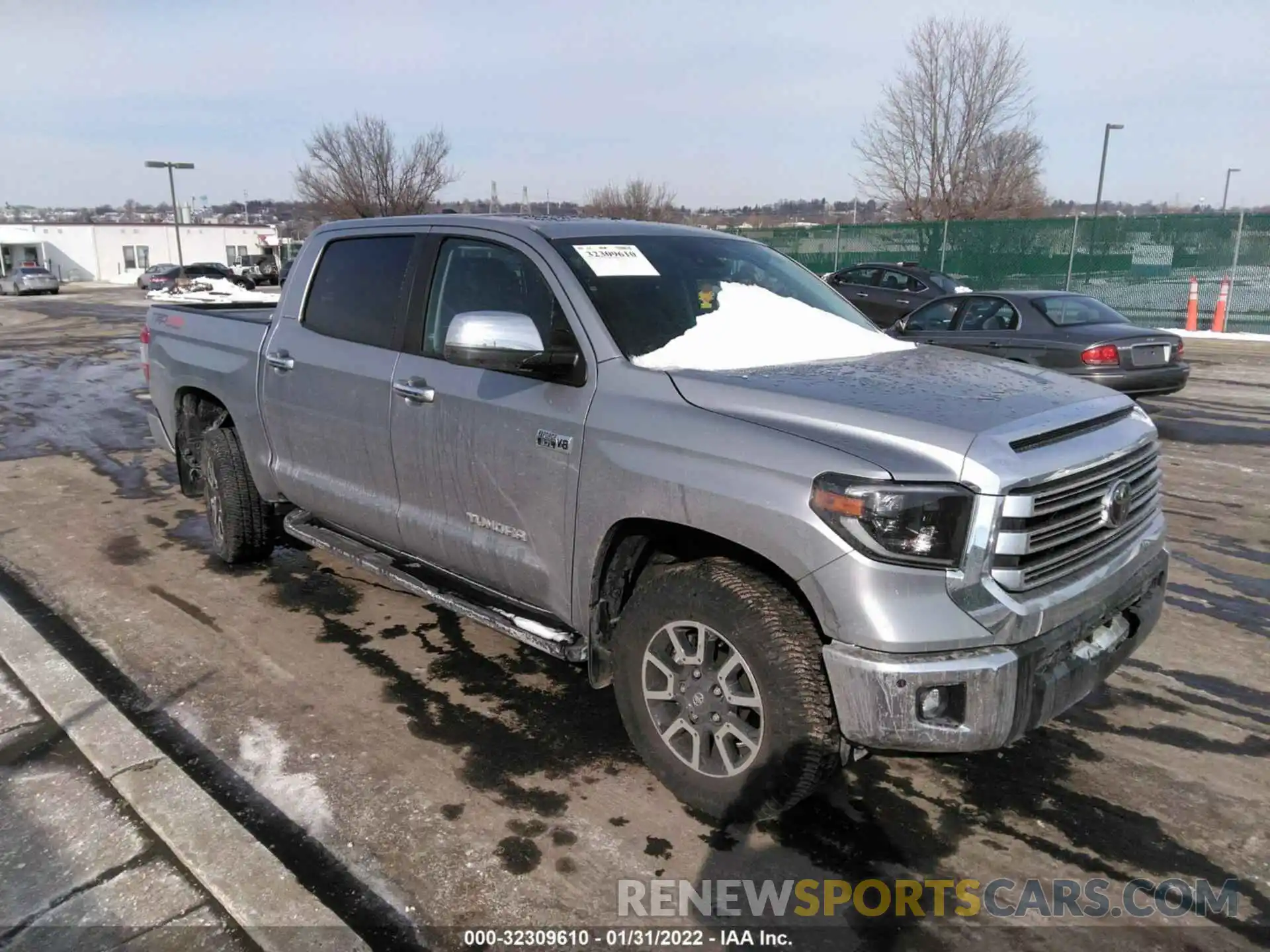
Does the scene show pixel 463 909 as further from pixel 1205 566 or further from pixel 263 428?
pixel 1205 566

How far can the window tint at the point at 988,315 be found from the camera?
413 inches

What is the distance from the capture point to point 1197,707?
391 centimetres

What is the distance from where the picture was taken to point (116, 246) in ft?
237

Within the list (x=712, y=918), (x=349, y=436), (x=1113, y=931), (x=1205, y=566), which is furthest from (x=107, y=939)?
(x=1205, y=566)

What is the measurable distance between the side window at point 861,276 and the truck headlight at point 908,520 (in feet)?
49.4

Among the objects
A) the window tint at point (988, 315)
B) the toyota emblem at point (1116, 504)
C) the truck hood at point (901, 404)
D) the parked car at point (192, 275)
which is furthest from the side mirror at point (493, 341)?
the parked car at point (192, 275)

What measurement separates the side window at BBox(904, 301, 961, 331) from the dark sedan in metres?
0.04

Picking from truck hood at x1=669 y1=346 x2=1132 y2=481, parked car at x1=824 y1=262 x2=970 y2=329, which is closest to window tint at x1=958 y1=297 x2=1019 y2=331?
parked car at x1=824 y1=262 x2=970 y2=329

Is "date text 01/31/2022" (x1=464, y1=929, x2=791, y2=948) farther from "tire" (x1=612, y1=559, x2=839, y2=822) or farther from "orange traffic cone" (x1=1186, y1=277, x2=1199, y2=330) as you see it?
"orange traffic cone" (x1=1186, y1=277, x2=1199, y2=330)

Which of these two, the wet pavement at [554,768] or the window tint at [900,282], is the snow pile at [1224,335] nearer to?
the window tint at [900,282]

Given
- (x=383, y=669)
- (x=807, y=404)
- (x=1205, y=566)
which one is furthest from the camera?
(x=1205, y=566)

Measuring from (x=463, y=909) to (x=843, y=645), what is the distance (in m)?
1.35

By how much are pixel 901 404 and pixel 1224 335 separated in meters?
21.2

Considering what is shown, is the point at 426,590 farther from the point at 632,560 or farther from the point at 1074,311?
the point at 1074,311
